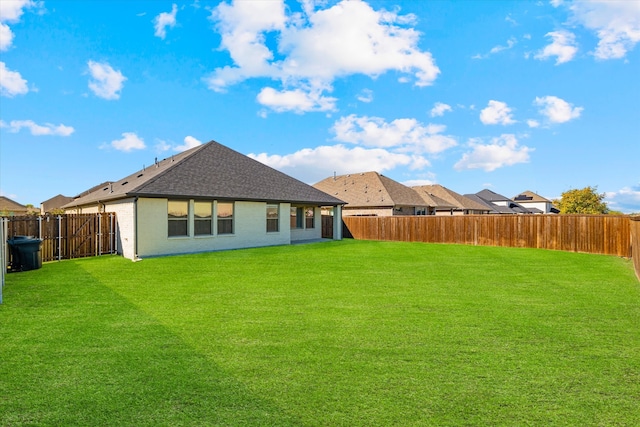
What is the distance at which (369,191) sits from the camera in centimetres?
3278

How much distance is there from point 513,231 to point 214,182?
55.3 ft

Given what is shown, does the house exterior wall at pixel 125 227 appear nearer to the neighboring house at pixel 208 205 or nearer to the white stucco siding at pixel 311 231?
the neighboring house at pixel 208 205

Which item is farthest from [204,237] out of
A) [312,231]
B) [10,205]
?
[10,205]

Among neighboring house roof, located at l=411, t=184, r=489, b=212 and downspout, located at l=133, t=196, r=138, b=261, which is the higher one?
neighboring house roof, located at l=411, t=184, r=489, b=212

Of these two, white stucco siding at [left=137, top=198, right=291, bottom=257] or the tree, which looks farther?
the tree

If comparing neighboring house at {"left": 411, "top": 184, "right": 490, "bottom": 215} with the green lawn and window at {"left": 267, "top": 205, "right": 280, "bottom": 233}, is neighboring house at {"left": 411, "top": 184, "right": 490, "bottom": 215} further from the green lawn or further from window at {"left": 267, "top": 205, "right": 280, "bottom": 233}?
the green lawn

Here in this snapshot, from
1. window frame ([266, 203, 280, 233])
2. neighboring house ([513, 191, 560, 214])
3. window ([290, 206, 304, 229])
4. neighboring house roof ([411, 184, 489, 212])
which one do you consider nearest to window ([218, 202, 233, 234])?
window frame ([266, 203, 280, 233])

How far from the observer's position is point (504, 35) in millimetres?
14977

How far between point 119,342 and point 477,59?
61.6 feet

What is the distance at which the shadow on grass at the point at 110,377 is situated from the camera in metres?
2.90

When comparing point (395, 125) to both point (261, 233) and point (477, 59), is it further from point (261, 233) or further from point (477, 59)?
point (261, 233)

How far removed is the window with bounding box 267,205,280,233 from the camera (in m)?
19.2

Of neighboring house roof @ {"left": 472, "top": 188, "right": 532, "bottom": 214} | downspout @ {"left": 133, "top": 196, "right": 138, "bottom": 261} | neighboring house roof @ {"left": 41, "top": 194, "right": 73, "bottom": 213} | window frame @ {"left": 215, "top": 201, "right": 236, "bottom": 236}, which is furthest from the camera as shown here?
neighboring house roof @ {"left": 41, "top": 194, "right": 73, "bottom": 213}

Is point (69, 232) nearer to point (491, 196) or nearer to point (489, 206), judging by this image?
point (489, 206)
